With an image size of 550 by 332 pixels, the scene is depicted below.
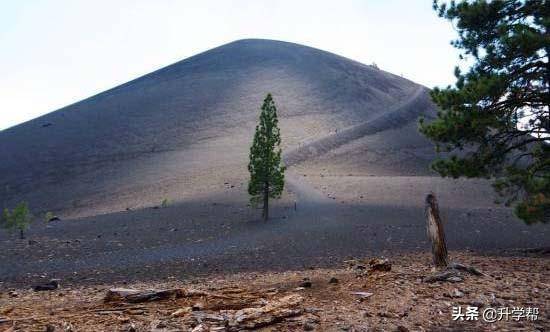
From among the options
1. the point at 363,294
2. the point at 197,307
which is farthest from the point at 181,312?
the point at 363,294

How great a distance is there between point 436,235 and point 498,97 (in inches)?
282

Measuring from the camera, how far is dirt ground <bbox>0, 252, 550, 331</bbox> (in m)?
6.97

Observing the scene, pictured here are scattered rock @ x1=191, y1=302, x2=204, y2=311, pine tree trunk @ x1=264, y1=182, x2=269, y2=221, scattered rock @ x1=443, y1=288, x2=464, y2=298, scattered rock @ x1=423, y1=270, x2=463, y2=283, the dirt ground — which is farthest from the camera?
pine tree trunk @ x1=264, y1=182, x2=269, y2=221

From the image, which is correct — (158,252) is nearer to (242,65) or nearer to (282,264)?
(282,264)

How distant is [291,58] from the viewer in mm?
118000

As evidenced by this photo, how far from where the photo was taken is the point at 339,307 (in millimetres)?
7922

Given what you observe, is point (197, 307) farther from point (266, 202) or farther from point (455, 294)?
point (266, 202)

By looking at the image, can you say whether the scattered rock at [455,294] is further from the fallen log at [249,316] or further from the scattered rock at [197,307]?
the scattered rock at [197,307]

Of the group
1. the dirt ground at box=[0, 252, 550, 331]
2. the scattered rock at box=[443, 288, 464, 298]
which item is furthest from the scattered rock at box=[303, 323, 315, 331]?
the scattered rock at box=[443, 288, 464, 298]

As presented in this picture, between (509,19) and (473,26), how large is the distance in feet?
4.18

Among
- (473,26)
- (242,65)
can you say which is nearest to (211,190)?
(473,26)

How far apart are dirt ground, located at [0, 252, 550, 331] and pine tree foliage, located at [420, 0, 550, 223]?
6440mm

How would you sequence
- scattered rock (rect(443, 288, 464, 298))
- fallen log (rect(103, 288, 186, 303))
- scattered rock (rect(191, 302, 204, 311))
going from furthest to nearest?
fallen log (rect(103, 288, 186, 303)) < scattered rock (rect(443, 288, 464, 298)) < scattered rock (rect(191, 302, 204, 311))

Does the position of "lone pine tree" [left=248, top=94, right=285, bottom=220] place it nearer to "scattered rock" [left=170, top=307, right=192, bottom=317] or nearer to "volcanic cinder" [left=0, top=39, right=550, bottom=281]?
"volcanic cinder" [left=0, top=39, right=550, bottom=281]
